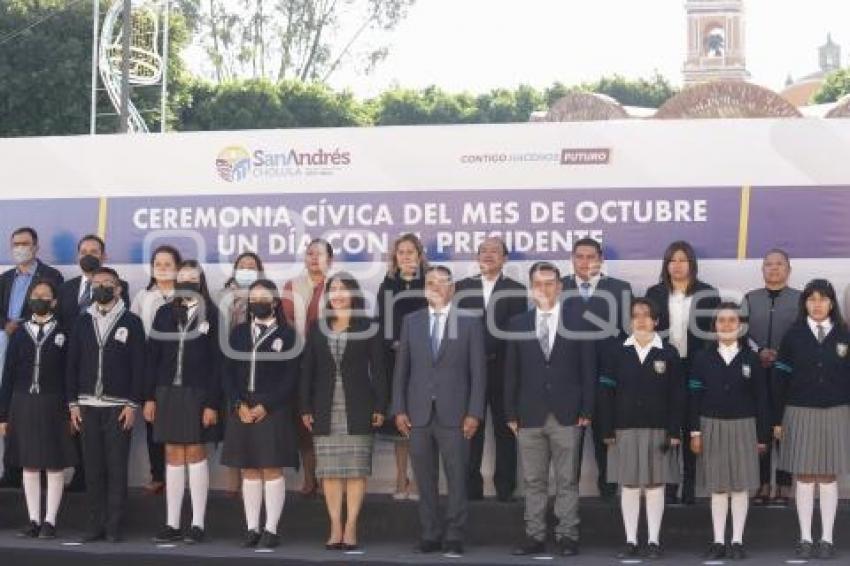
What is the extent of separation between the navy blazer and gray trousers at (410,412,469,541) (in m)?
0.35

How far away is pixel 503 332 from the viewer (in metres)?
9.74

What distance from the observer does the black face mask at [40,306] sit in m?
9.98

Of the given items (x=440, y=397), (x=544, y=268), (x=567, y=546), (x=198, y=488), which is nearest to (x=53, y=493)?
Answer: (x=198, y=488)

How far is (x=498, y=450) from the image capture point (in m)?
9.96

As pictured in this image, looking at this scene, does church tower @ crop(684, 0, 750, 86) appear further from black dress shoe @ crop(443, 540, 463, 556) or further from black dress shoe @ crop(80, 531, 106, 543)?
black dress shoe @ crop(443, 540, 463, 556)

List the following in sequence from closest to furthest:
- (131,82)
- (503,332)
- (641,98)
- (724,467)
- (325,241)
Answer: (724,467) → (503,332) → (325,241) → (131,82) → (641,98)

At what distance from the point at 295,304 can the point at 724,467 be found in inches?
109

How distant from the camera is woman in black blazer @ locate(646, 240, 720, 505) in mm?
9570

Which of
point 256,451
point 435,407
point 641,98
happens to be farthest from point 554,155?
point 641,98

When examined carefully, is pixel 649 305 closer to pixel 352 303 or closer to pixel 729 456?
pixel 729 456

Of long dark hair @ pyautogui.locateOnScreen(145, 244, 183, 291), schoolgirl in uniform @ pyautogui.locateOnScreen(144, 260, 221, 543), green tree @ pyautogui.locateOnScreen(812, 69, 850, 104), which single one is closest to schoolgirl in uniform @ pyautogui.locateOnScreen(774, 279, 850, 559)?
schoolgirl in uniform @ pyautogui.locateOnScreen(144, 260, 221, 543)

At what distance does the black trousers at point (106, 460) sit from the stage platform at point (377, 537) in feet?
0.62

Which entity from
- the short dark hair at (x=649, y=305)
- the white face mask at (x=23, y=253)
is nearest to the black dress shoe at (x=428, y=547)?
the short dark hair at (x=649, y=305)

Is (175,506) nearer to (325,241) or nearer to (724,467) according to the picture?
(325,241)
